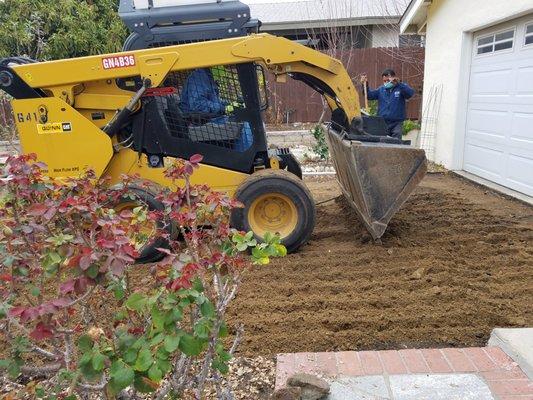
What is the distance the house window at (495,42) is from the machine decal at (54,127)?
6.38 metres

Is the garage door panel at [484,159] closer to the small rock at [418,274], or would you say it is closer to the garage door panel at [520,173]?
the garage door panel at [520,173]

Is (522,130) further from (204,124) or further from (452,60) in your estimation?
(204,124)

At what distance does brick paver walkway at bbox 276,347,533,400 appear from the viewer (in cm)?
265

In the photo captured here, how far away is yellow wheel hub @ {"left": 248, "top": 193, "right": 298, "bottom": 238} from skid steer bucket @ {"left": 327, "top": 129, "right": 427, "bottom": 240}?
797 mm

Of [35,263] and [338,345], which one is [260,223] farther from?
[35,263]

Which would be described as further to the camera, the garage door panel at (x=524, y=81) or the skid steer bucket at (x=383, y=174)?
the garage door panel at (x=524, y=81)

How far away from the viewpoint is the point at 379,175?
439 centimetres

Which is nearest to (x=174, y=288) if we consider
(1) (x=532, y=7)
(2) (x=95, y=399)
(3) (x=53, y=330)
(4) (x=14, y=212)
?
(3) (x=53, y=330)

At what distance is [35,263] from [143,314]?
0.46 m

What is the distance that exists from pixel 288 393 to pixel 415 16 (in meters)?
10.2

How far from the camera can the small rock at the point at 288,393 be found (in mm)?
2459

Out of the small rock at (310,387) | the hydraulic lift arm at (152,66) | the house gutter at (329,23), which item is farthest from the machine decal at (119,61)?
the house gutter at (329,23)

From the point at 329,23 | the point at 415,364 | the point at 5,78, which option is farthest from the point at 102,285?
the point at 329,23

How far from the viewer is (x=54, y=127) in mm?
4672
